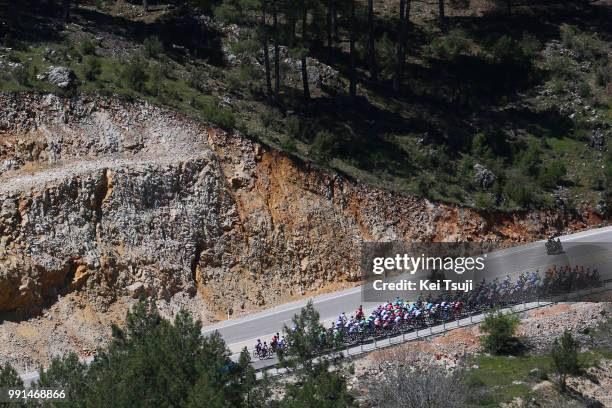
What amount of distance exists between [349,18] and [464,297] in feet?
66.0

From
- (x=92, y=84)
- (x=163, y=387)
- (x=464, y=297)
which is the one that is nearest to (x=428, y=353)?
(x=464, y=297)

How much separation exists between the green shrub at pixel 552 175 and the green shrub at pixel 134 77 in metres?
18.0

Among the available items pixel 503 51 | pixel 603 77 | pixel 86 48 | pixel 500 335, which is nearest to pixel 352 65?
pixel 503 51

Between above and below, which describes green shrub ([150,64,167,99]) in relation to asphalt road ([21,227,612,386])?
above

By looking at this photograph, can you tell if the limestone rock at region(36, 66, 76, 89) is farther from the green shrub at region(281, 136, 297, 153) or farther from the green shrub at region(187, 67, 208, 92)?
the green shrub at region(281, 136, 297, 153)

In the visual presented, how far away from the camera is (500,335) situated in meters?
38.8

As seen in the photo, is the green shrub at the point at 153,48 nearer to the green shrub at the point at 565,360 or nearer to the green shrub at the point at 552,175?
the green shrub at the point at 552,175

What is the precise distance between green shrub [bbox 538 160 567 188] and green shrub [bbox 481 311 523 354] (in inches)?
482

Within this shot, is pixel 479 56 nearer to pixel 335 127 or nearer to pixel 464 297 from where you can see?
pixel 335 127

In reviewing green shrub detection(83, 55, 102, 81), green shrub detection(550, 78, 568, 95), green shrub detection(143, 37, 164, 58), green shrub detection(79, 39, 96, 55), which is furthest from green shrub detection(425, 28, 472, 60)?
green shrub detection(83, 55, 102, 81)

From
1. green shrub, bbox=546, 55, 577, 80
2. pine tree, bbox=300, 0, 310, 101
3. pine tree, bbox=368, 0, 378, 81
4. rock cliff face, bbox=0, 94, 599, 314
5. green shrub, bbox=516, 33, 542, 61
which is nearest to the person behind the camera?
rock cliff face, bbox=0, 94, 599, 314

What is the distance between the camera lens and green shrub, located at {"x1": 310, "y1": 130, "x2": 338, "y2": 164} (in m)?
47.3

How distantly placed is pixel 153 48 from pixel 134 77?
4.32m

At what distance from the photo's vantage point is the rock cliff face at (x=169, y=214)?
4106 centimetres
